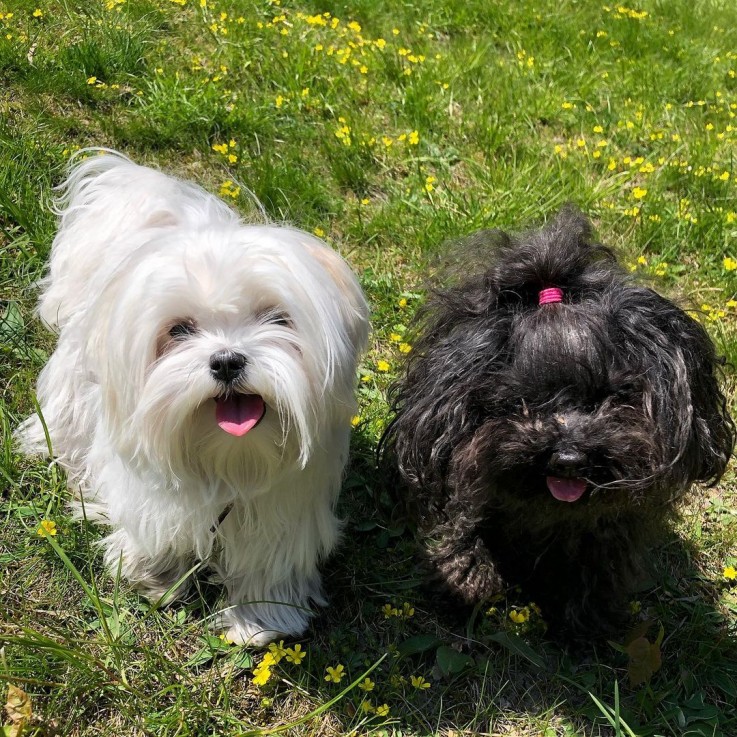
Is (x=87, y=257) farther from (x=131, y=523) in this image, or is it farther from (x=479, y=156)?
(x=479, y=156)

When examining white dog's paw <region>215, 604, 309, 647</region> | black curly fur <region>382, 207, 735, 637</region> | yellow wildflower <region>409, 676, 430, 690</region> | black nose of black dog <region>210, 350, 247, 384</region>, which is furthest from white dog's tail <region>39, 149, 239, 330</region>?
yellow wildflower <region>409, 676, 430, 690</region>

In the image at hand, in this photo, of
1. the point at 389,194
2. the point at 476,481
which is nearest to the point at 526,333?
the point at 476,481

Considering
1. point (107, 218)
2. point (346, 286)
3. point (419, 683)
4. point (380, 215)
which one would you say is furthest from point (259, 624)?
point (380, 215)

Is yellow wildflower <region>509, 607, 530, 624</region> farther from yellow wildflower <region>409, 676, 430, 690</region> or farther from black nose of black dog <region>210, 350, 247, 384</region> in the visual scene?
black nose of black dog <region>210, 350, 247, 384</region>

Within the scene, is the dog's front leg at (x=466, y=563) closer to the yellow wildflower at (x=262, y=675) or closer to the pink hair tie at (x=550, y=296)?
the yellow wildflower at (x=262, y=675)

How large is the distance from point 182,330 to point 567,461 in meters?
1.05

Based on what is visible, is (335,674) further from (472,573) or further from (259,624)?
(472,573)

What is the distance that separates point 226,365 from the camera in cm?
188

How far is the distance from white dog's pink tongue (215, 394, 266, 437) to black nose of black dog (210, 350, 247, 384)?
0.09 m

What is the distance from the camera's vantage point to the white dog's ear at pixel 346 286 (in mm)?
2127

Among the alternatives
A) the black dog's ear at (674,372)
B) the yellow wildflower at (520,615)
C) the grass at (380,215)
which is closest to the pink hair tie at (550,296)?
the black dog's ear at (674,372)

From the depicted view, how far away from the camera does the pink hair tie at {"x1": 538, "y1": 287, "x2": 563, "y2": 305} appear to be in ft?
6.94

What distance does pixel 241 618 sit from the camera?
2594 mm

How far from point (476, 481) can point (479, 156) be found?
268cm
